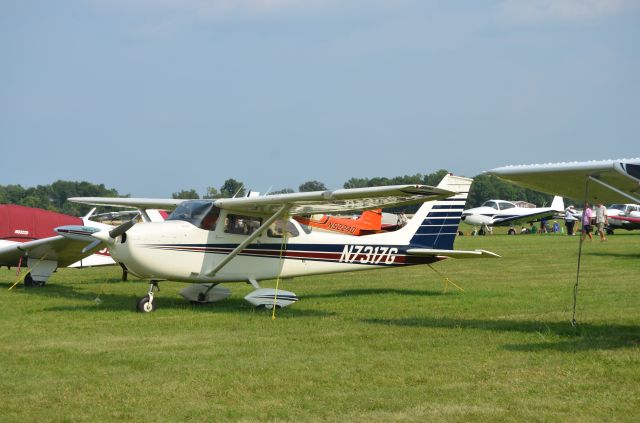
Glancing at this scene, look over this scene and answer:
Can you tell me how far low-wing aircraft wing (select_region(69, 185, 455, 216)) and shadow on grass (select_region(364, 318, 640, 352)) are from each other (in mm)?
1666

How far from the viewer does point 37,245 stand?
55.1 feet

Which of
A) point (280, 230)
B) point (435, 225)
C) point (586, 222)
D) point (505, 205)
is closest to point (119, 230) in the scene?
point (280, 230)

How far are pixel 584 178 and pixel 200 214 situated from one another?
6373 mm

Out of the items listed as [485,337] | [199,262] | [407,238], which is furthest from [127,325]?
[407,238]

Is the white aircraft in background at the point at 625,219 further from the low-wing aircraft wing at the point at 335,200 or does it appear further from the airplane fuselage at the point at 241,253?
the low-wing aircraft wing at the point at 335,200

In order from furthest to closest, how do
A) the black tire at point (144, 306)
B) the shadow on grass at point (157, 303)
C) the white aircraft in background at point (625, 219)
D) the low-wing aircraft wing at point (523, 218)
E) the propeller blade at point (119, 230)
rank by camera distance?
the low-wing aircraft wing at point (523, 218)
the white aircraft in background at point (625, 219)
the shadow on grass at point (157, 303)
the black tire at point (144, 306)
the propeller blade at point (119, 230)

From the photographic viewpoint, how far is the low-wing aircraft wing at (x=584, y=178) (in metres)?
8.03

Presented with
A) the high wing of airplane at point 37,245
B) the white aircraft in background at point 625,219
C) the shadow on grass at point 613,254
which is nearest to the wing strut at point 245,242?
the high wing of airplane at point 37,245

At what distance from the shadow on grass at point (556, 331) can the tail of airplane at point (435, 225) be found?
13.3 ft

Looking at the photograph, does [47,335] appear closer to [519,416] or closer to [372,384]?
[372,384]

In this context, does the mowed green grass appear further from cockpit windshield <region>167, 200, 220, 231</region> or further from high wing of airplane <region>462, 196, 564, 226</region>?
high wing of airplane <region>462, 196, 564, 226</region>

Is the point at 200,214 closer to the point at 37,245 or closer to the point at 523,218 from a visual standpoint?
the point at 37,245

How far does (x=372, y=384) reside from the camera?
270 inches

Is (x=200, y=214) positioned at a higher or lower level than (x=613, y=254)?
higher
